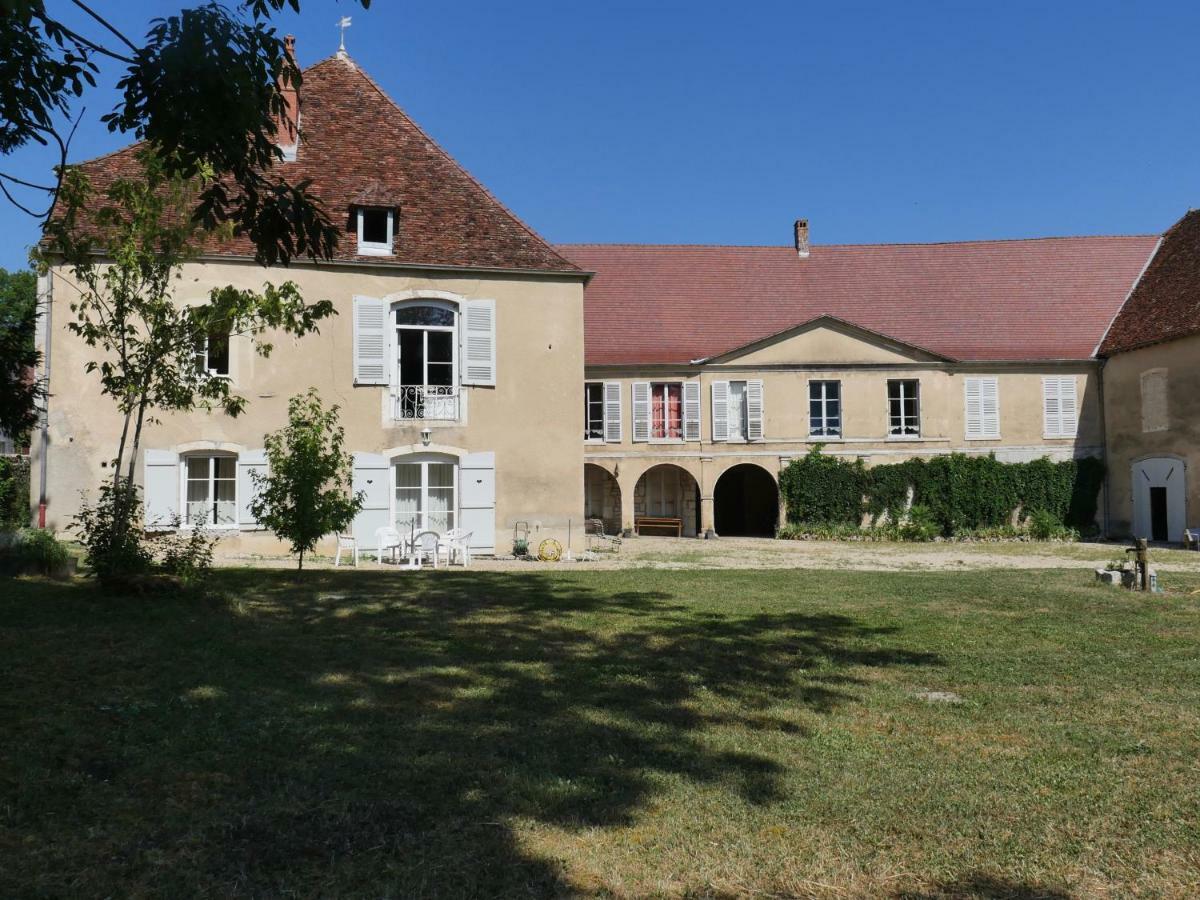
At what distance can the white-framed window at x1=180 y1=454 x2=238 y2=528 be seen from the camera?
15.3 m

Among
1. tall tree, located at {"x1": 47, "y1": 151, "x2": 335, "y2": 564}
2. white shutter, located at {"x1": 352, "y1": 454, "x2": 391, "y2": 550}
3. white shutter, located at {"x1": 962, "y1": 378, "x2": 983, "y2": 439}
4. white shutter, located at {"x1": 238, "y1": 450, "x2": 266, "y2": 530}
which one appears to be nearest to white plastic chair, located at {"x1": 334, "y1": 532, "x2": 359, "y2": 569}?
white shutter, located at {"x1": 352, "y1": 454, "x2": 391, "y2": 550}

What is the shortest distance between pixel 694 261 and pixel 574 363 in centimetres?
1190

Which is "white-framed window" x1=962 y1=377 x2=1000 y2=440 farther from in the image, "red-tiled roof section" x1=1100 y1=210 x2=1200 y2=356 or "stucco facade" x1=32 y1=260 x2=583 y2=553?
"stucco facade" x1=32 y1=260 x2=583 y2=553

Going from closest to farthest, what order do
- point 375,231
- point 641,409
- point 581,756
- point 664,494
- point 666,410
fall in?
point 581,756
point 375,231
point 641,409
point 666,410
point 664,494

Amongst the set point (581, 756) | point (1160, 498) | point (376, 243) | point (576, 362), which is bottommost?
point (581, 756)

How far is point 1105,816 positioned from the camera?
3656mm

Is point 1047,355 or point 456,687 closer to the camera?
point 456,687

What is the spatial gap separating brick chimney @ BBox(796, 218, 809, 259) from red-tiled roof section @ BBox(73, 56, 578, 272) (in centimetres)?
1281

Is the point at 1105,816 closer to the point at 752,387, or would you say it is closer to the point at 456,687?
the point at 456,687

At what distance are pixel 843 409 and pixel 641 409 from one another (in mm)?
5291

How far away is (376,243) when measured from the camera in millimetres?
15805

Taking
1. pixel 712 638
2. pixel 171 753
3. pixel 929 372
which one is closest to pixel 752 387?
pixel 929 372

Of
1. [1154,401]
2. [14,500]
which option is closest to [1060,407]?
[1154,401]

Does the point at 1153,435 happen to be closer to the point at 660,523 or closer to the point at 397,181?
the point at 660,523
